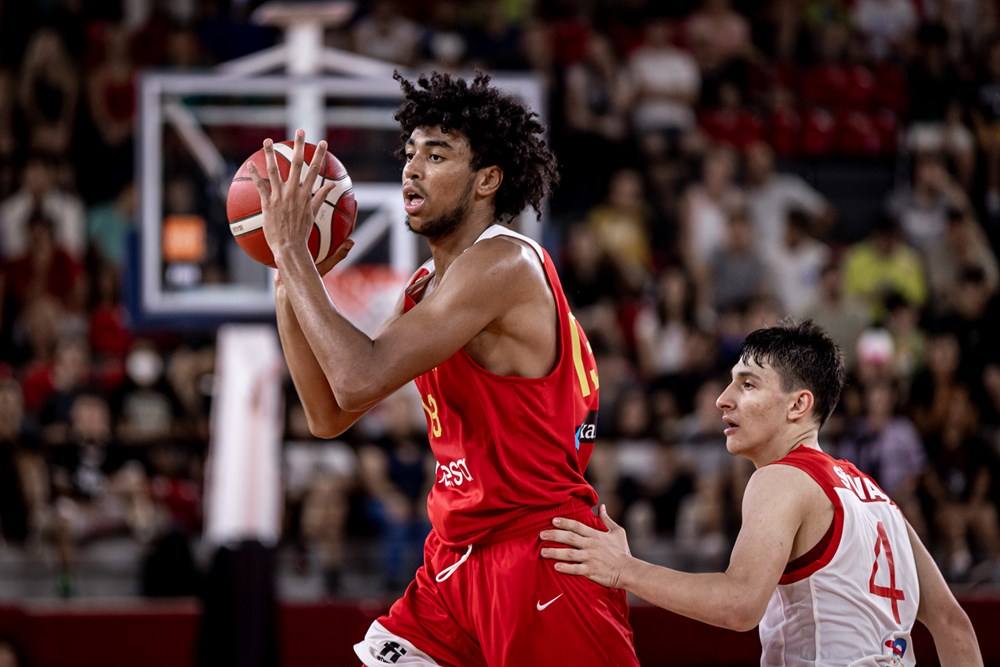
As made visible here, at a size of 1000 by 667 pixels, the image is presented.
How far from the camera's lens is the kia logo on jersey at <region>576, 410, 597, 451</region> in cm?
422

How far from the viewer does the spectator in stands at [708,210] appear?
12781 millimetres

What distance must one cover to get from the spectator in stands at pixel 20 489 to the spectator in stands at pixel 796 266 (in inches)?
246

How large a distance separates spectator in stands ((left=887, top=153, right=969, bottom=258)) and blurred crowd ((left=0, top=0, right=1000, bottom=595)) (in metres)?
0.02

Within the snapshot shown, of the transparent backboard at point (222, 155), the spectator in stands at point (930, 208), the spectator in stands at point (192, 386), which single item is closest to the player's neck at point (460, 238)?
the transparent backboard at point (222, 155)

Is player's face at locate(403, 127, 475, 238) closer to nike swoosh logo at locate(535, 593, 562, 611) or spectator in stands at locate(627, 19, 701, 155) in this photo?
nike swoosh logo at locate(535, 593, 562, 611)

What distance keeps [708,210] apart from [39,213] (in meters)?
5.72

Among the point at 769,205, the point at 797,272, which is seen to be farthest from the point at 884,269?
the point at 769,205

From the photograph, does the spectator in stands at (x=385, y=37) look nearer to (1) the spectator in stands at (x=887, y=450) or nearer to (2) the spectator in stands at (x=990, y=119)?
(1) the spectator in stands at (x=887, y=450)

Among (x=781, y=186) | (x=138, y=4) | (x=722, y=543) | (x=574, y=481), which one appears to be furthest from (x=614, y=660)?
(x=138, y=4)

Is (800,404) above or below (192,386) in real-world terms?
above

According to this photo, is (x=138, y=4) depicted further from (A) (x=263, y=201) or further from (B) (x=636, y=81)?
(A) (x=263, y=201)

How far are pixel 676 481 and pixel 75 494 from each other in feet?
13.8

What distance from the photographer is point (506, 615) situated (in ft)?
13.3

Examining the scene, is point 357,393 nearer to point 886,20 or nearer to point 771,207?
point 771,207
